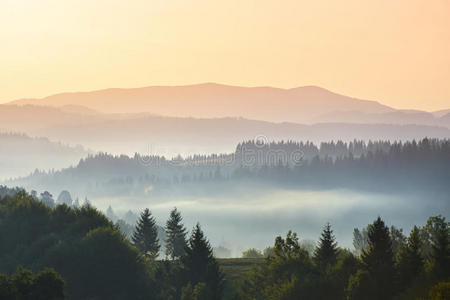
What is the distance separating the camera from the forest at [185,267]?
63.9 meters

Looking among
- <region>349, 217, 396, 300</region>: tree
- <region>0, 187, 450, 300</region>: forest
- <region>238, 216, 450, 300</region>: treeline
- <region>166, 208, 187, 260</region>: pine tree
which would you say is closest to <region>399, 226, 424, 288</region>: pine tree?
<region>238, 216, 450, 300</region>: treeline

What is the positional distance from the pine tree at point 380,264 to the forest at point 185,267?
104 millimetres

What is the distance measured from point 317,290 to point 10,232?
5071cm

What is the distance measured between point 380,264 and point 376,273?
1460mm

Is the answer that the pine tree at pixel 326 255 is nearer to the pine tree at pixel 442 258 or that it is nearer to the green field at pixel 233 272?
the pine tree at pixel 442 258

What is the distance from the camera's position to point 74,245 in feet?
281

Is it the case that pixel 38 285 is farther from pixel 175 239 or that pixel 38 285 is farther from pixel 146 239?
pixel 175 239

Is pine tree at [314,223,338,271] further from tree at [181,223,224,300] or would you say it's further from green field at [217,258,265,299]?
green field at [217,258,265,299]

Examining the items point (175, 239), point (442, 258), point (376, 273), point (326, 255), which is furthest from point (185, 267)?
point (175, 239)

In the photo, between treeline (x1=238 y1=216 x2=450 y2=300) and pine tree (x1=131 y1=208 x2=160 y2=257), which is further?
pine tree (x1=131 y1=208 x2=160 y2=257)

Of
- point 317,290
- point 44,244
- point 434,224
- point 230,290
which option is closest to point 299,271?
point 317,290

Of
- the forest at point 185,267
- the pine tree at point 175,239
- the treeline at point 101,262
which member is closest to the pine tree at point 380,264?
the forest at point 185,267

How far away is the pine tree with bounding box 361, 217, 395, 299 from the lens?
215 feet

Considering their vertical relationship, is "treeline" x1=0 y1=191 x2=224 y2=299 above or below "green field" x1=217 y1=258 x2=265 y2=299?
above
